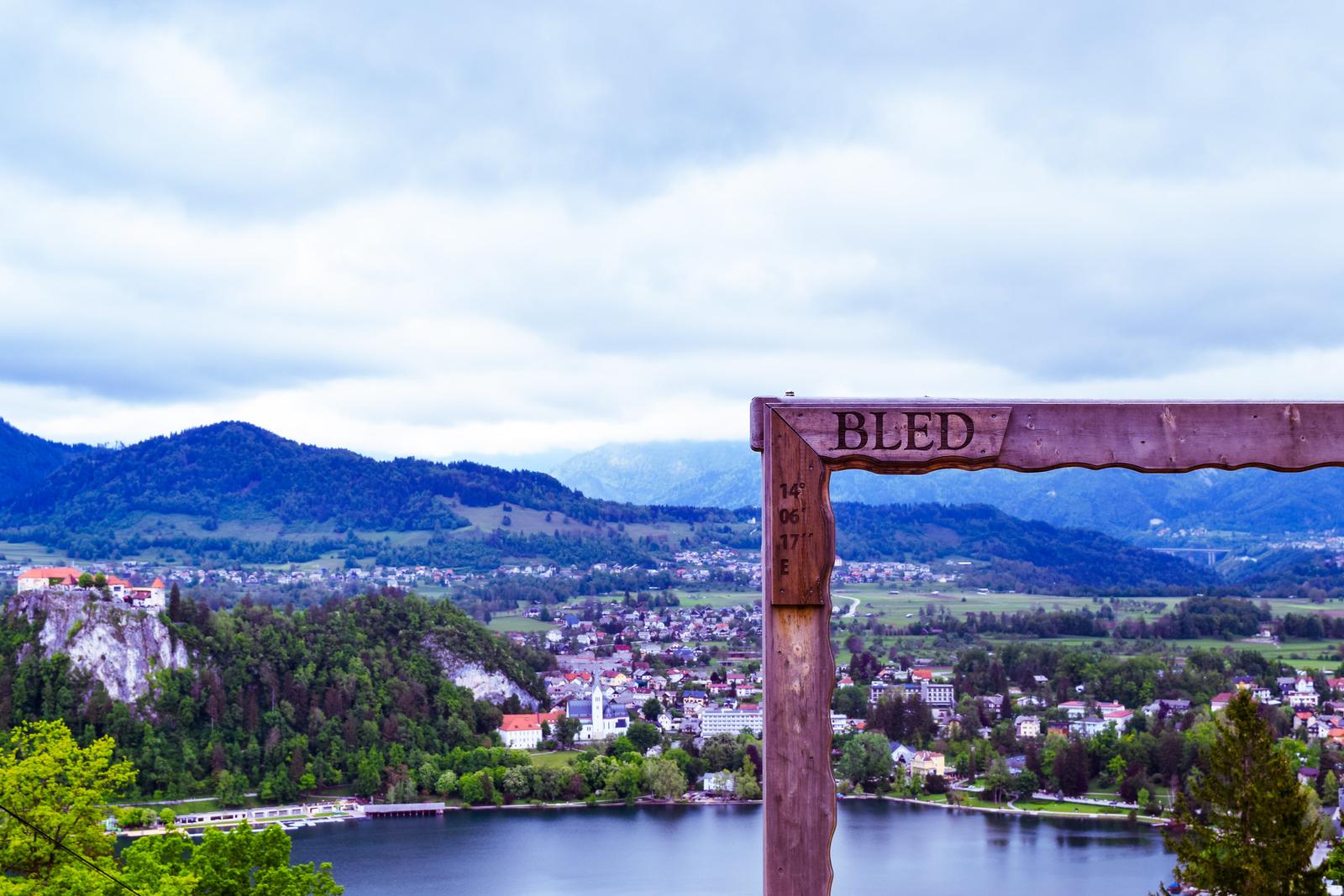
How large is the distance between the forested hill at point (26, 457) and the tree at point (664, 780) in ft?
334

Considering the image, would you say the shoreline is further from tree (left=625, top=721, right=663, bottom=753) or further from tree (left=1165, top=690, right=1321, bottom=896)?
tree (left=1165, top=690, right=1321, bottom=896)

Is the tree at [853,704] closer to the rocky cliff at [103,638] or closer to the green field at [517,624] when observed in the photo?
the rocky cliff at [103,638]

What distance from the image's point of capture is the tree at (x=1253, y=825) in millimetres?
5918

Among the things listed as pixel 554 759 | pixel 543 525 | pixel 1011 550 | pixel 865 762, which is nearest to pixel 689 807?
pixel 865 762

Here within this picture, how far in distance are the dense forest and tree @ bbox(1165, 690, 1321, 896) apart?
27.9 meters

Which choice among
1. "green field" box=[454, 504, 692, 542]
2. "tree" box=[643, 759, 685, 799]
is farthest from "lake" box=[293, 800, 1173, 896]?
"green field" box=[454, 504, 692, 542]

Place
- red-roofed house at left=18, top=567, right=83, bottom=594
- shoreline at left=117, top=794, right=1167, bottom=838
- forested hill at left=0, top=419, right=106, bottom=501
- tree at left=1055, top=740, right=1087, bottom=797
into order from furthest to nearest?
forested hill at left=0, top=419, right=106, bottom=501 < red-roofed house at left=18, top=567, right=83, bottom=594 < tree at left=1055, top=740, right=1087, bottom=797 < shoreline at left=117, top=794, right=1167, bottom=838

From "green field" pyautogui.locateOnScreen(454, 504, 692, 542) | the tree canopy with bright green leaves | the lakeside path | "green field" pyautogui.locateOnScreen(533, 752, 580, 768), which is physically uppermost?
"green field" pyautogui.locateOnScreen(454, 504, 692, 542)

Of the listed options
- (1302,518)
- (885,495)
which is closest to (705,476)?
(885,495)

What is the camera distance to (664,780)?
1133 inches

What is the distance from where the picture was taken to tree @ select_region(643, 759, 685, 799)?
28672 mm

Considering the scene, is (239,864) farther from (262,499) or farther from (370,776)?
(262,499)

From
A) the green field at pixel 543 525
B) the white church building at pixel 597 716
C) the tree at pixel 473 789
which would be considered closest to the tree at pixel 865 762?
the tree at pixel 473 789

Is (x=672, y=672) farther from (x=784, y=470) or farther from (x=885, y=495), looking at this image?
(x=885, y=495)
